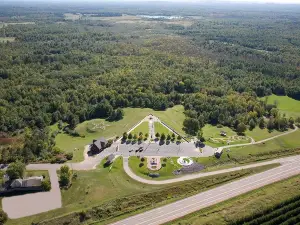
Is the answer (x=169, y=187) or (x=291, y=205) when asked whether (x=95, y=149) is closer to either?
(x=169, y=187)

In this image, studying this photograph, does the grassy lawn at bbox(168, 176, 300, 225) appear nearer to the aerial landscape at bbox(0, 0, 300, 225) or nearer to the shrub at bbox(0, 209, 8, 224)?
the aerial landscape at bbox(0, 0, 300, 225)

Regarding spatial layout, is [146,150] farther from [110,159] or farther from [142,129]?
[142,129]

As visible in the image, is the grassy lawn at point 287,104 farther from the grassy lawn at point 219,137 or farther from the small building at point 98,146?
the small building at point 98,146

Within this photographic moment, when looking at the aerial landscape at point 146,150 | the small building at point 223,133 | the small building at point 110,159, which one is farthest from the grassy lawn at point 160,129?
the small building at point 110,159

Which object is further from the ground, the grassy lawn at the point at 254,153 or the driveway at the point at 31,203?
the grassy lawn at the point at 254,153

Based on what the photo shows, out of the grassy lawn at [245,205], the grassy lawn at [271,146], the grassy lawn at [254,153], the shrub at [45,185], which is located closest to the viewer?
the grassy lawn at [245,205]

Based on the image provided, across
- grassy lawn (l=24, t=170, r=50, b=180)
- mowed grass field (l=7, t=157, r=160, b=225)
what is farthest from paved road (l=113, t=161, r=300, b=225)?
grassy lawn (l=24, t=170, r=50, b=180)
